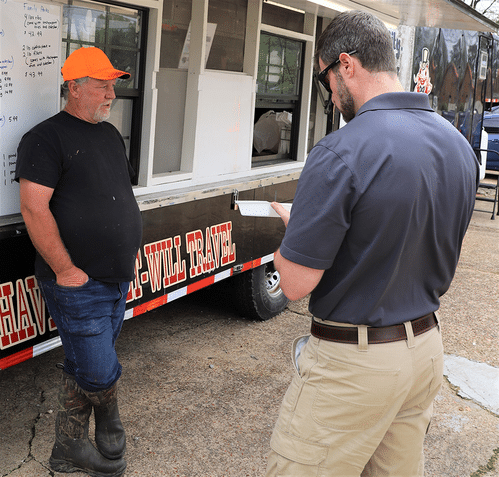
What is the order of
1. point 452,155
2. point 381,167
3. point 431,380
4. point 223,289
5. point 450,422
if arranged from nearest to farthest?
point 381,167
point 452,155
point 431,380
point 450,422
point 223,289

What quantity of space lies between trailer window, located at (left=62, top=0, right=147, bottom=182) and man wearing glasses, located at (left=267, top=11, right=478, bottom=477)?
182 cm

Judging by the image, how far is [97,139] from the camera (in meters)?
2.93

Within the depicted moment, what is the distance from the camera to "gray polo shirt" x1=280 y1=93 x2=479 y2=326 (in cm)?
172

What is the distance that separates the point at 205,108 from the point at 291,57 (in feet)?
4.90

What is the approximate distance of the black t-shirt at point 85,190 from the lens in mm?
2703

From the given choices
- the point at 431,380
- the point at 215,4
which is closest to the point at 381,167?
Result: the point at 431,380

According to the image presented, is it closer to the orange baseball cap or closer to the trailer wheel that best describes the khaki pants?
the orange baseball cap

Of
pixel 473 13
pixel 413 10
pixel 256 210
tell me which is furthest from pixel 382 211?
pixel 473 13

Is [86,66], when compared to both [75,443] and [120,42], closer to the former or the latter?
[120,42]

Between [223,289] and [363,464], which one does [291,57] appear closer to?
[223,289]

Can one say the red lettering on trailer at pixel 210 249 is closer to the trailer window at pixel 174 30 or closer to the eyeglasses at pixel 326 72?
the trailer window at pixel 174 30

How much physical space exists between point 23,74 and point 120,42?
867mm

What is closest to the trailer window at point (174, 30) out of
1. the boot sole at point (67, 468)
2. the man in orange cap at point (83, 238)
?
the man in orange cap at point (83, 238)

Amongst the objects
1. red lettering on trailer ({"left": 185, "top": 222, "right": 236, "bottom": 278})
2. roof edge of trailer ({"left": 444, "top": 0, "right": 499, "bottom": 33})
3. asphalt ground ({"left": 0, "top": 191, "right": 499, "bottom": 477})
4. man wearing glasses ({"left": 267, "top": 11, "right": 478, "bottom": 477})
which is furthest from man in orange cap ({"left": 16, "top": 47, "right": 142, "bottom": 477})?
roof edge of trailer ({"left": 444, "top": 0, "right": 499, "bottom": 33})
